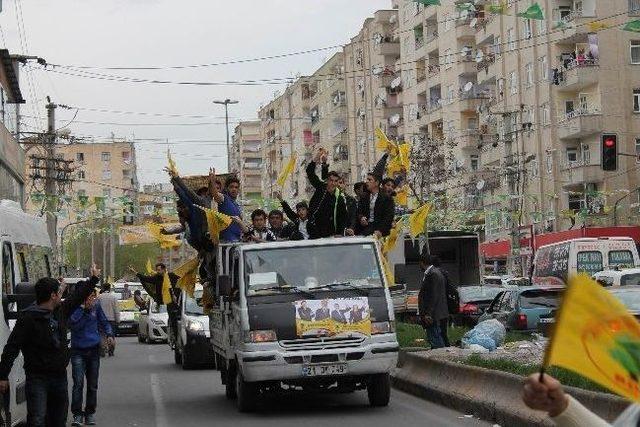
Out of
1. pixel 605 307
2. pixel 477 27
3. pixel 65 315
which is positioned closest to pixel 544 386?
pixel 605 307

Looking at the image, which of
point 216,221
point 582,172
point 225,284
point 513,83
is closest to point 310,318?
point 225,284

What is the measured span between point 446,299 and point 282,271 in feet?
19.6

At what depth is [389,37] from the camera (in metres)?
99.9

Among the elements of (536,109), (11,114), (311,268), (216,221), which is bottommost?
(311,268)

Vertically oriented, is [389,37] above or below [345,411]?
above

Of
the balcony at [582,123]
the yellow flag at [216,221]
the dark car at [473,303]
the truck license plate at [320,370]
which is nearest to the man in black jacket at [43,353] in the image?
the truck license plate at [320,370]

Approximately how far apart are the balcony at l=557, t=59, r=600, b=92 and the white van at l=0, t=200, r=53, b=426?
53.6 m

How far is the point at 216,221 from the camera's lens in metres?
17.8

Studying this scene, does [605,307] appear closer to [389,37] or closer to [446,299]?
[446,299]

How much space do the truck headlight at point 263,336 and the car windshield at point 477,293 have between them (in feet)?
57.7

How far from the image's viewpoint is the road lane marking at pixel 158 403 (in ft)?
52.0

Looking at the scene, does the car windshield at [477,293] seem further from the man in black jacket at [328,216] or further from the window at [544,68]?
the window at [544,68]

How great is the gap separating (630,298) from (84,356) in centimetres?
946

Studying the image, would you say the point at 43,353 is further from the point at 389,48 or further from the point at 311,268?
the point at 389,48
